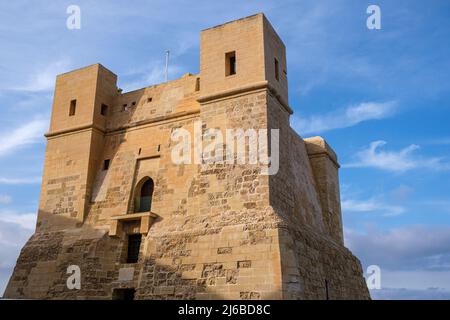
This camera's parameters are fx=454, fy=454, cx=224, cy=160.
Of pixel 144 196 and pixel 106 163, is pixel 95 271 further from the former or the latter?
pixel 106 163

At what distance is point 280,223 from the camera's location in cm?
1023

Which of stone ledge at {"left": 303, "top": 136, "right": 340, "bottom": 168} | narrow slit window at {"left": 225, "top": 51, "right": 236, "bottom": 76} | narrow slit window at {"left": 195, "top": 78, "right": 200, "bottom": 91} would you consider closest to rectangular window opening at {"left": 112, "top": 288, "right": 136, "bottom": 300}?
narrow slit window at {"left": 195, "top": 78, "right": 200, "bottom": 91}

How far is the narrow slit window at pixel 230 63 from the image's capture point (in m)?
12.8

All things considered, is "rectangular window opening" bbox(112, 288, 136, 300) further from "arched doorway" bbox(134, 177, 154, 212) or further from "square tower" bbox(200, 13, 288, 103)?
"square tower" bbox(200, 13, 288, 103)

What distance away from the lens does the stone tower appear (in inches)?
416

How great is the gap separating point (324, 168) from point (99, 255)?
28.9 feet

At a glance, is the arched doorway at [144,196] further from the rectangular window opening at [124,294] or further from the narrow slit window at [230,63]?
the narrow slit window at [230,63]

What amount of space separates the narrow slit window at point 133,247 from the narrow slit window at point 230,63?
206 inches

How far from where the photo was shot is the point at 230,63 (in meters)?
13.0

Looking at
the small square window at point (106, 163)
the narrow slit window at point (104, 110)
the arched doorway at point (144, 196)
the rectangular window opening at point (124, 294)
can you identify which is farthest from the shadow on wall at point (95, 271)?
the narrow slit window at point (104, 110)
